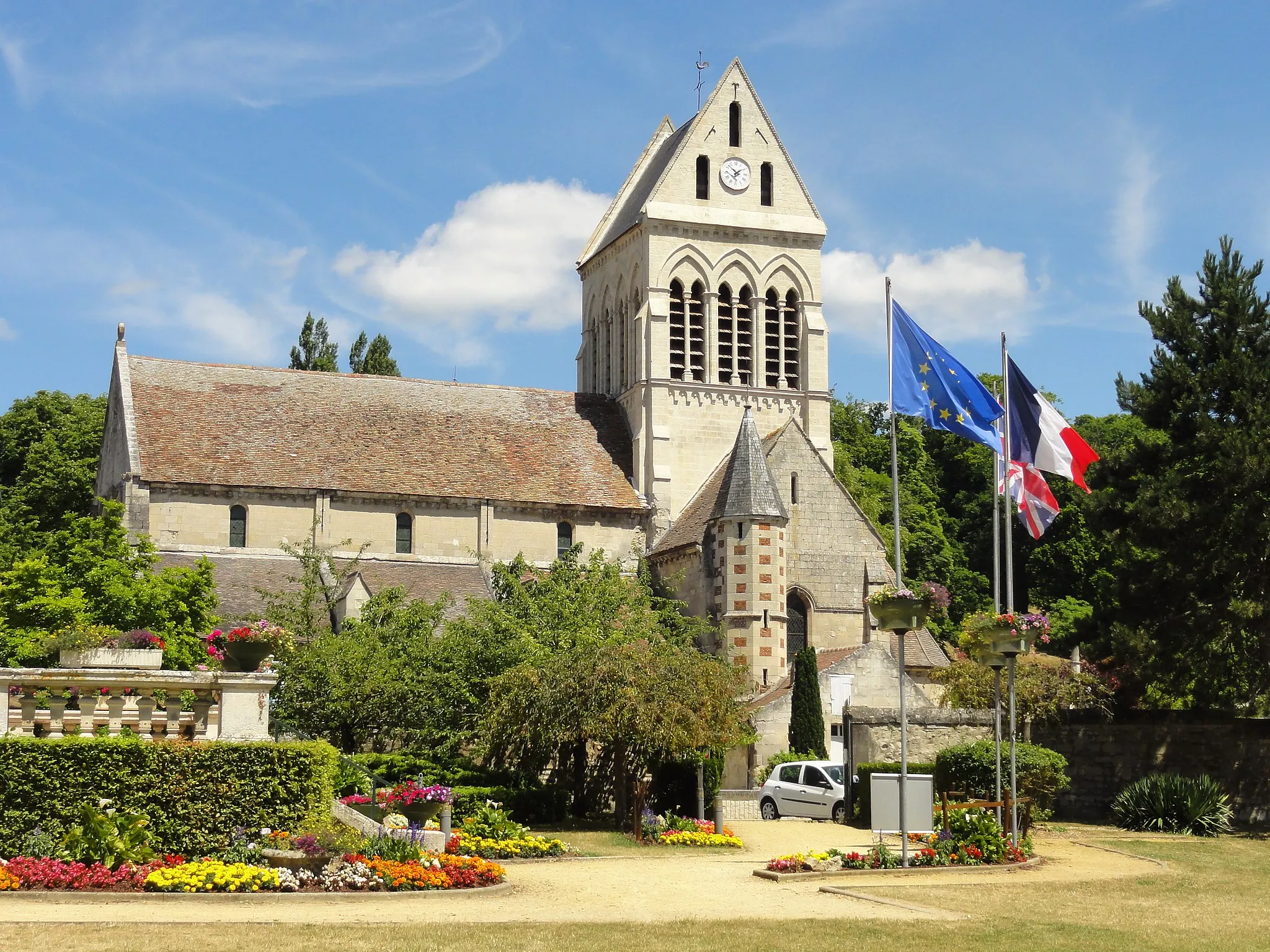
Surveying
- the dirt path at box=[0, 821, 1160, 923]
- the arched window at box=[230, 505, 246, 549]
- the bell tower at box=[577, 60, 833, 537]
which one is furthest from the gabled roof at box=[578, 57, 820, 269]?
the dirt path at box=[0, 821, 1160, 923]

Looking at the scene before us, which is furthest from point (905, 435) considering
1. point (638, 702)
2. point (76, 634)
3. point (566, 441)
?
point (76, 634)

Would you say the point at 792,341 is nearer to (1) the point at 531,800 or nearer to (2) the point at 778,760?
(2) the point at 778,760

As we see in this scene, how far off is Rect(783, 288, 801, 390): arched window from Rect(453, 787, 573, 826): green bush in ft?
75.0

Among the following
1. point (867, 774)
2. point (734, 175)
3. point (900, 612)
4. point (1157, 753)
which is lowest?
point (867, 774)

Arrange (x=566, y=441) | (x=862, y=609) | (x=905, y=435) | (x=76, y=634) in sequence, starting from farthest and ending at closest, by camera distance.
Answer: (x=905, y=435) → (x=566, y=441) → (x=862, y=609) → (x=76, y=634)

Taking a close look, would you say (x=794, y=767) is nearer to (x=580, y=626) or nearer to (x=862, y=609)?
(x=580, y=626)

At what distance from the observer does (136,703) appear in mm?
19203

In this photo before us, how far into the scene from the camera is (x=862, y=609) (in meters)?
45.2

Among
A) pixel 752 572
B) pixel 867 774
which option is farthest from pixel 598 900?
pixel 752 572

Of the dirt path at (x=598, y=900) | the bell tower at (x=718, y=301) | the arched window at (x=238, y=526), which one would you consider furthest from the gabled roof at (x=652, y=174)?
the dirt path at (x=598, y=900)

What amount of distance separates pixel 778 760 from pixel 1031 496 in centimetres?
1399

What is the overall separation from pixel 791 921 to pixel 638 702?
35.5 feet

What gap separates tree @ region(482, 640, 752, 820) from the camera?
2773cm

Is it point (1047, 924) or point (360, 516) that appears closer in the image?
point (1047, 924)
